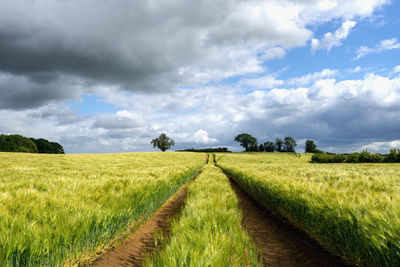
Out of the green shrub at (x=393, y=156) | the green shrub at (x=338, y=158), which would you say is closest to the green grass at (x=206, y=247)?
the green shrub at (x=393, y=156)

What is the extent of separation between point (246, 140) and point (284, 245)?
345 ft

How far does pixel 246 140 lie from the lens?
107m

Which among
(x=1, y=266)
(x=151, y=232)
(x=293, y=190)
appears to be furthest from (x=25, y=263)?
(x=293, y=190)

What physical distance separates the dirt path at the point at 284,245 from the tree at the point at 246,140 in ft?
336

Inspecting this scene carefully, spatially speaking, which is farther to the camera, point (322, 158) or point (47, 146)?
point (47, 146)

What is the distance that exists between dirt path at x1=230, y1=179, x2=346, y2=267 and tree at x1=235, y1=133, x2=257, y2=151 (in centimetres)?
10254

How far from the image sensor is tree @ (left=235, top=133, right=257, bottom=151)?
106m

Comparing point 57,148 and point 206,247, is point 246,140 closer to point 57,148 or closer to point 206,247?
point 57,148

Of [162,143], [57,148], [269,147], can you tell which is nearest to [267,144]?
[269,147]

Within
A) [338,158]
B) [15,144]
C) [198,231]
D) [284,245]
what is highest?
[15,144]

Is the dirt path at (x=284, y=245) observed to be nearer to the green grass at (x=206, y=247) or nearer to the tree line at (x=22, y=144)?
the green grass at (x=206, y=247)

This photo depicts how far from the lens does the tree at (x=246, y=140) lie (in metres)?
106

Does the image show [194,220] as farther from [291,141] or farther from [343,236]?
[291,141]

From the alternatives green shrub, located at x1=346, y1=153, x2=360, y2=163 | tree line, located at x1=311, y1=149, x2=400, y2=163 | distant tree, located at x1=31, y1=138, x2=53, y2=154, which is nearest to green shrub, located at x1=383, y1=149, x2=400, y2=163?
tree line, located at x1=311, y1=149, x2=400, y2=163
